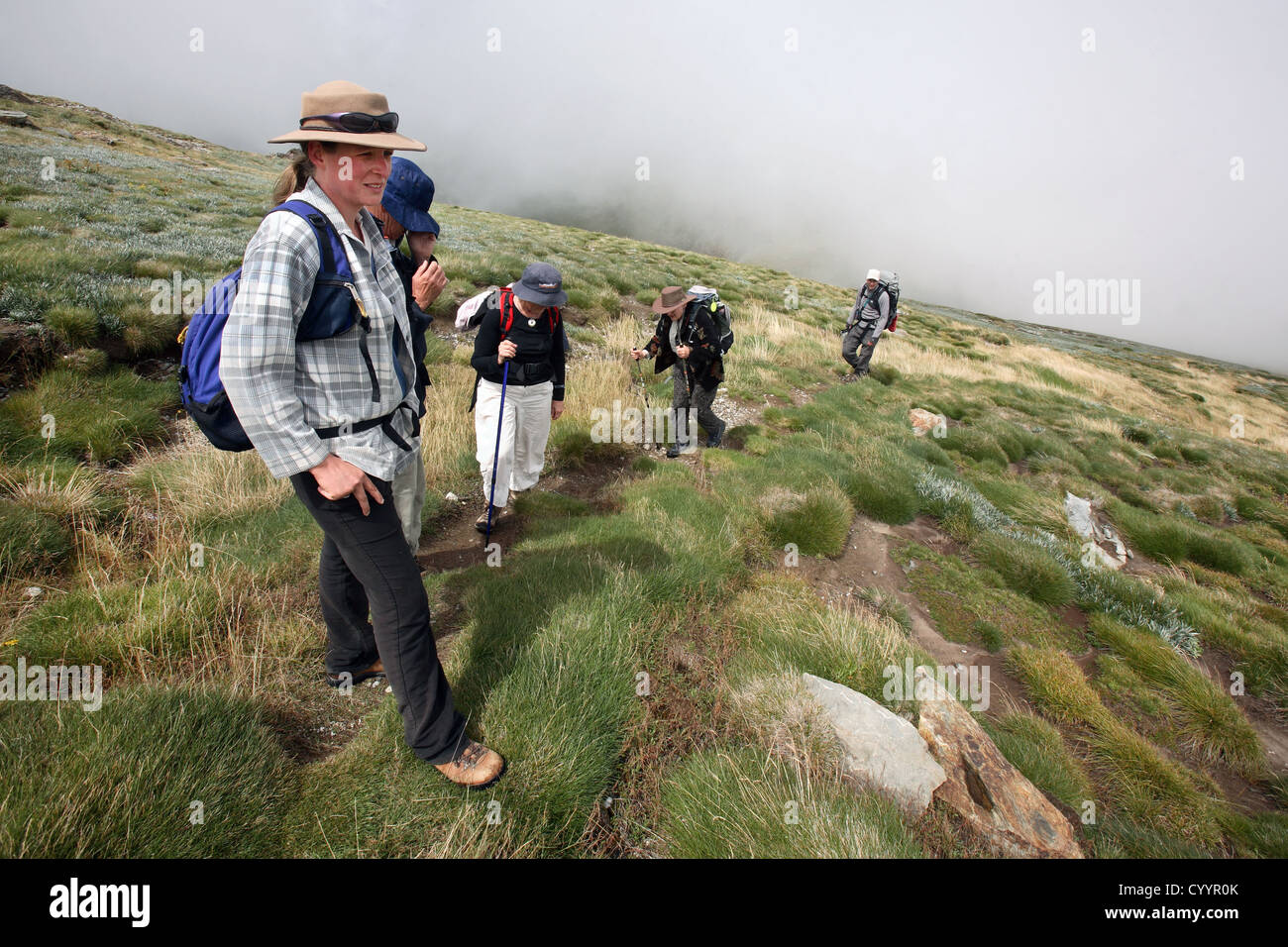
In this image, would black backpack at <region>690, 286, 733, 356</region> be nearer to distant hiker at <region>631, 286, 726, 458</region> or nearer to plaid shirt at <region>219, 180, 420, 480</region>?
distant hiker at <region>631, 286, 726, 458</region>

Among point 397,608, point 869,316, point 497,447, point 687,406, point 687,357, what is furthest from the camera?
point 869,316

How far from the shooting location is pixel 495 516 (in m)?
5.59

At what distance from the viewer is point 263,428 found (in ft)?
6.64

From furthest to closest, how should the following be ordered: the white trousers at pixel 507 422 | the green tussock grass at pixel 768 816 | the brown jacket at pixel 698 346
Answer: the brown jacket at pixel 698 346, the white trousers at pixel 507 422, the green tussock grass at pixel 768 816

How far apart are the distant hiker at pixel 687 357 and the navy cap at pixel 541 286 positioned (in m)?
2.65

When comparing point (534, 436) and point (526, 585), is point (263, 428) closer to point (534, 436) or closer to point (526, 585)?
point (526, 585)

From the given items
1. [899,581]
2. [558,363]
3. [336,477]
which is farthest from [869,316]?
[336,477]

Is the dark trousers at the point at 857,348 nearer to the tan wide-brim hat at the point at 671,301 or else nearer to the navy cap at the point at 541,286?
the tan wide-brim hat at the point at 671,301

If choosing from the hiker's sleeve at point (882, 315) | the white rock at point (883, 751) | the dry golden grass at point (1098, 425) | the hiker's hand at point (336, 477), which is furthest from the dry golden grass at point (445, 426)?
the dry golden grass at point (1098, 425)

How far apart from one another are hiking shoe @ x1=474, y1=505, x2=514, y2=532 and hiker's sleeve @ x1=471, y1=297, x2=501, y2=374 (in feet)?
4.80

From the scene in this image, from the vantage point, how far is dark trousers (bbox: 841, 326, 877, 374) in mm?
13922

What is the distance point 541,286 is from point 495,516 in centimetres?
241

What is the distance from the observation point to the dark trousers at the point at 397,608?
2365mm

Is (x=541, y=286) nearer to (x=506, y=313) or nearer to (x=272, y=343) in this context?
(x=506, y=313)
